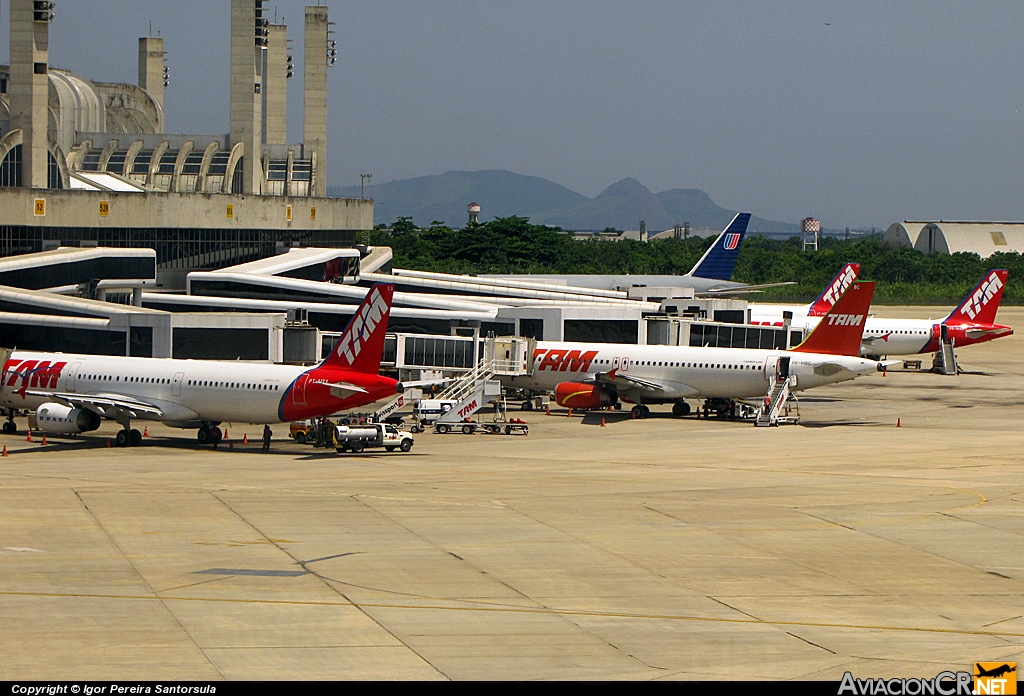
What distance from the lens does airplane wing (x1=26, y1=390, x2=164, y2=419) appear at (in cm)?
5178

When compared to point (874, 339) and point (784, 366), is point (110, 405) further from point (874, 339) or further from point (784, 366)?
point (874, 339)

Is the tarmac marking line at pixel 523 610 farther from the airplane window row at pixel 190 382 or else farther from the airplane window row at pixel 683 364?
the airplane window row at pixel 683 364

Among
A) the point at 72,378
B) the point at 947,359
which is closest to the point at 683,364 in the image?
the point at 72,378

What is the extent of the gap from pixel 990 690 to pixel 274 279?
6704 centimetres

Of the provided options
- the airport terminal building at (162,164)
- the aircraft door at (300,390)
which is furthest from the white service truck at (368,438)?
the airport terminal building at (162,164)

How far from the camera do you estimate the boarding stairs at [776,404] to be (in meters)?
60.0

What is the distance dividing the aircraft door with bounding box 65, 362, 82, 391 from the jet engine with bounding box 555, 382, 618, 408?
23240 millimetres

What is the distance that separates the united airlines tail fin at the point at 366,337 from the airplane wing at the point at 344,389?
78 cm

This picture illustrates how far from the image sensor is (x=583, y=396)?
64.4 metres

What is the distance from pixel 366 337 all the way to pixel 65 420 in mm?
13448

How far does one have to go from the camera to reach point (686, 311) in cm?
8012

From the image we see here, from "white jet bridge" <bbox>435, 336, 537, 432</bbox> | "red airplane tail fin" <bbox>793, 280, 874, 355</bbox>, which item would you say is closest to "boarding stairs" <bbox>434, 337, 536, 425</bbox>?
"white jet bridge" <bbox>435, 336, 537, 432</bbox>

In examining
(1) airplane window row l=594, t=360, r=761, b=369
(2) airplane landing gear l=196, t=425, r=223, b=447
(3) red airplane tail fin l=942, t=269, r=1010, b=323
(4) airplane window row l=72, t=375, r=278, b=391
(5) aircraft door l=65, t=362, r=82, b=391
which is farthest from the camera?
(3) red airplane tail fin l=942, t=269, r=1010, b=323

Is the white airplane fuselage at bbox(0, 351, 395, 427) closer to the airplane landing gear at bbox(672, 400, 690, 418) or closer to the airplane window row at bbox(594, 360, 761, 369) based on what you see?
the airplane window row at bbox(594, 360, 761, 369)
